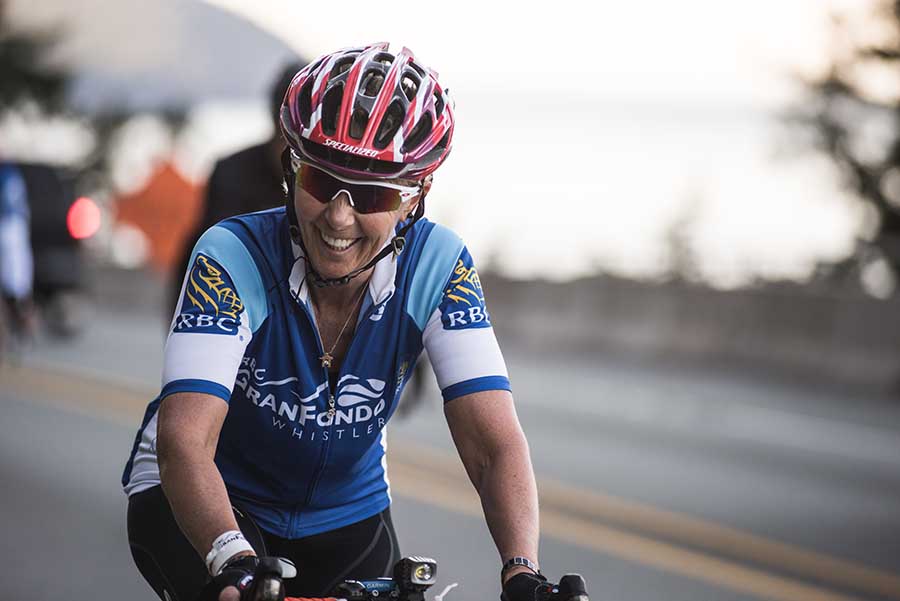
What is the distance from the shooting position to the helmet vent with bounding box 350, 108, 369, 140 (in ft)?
10.0

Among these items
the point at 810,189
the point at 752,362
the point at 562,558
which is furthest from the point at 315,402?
the point at 810,189

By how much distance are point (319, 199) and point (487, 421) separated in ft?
2.09

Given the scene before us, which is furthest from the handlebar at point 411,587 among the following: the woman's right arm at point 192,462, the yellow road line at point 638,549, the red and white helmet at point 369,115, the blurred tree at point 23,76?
the blurred tree at point 23,76

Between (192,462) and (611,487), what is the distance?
19.8 ft

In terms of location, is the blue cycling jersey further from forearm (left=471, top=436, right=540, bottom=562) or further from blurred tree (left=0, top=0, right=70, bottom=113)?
blurred tree (left=0, top=0, right=70, bottom=113)

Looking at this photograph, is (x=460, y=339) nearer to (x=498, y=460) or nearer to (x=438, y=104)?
(x=498, y=460)

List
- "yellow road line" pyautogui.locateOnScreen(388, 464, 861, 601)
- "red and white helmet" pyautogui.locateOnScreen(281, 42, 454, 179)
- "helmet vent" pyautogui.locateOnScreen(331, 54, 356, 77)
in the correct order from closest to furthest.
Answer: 1. "red and white helmet" pyautogui.locateOnScreen(281, 42, 454, 179)
2. "helmet vent" pyautogui.locateOnScreen(331, 54, 356, 77)
3. "yellow road line" pyautogui.locateOnScreen(388, 464, 861, 601)

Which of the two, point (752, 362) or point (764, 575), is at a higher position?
point (764, 575)

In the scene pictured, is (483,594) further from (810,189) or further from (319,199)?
(810,189)

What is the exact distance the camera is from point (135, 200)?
2125 centimetres

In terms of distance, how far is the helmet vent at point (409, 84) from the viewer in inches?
125

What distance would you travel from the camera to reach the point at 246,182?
632 centimetres

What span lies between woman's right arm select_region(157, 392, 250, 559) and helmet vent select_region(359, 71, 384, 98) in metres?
0.75

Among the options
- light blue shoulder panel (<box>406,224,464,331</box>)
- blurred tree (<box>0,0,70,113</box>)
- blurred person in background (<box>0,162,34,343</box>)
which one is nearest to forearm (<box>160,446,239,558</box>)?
light blue shoulder panel (<box>406,224,464,331</box>)
